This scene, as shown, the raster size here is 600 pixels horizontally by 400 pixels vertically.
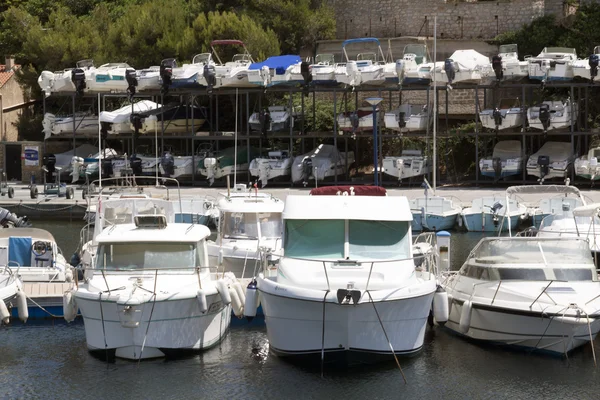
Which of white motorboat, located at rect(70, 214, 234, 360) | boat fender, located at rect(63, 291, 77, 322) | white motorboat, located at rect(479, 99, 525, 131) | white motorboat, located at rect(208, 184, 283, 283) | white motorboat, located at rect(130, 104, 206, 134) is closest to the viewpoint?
white motorboat, located at rect(70, 214, 234, 360)

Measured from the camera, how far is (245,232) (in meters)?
23.0

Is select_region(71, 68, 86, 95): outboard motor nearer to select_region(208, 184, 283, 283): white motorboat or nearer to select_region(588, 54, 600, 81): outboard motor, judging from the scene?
select_region(588, 54, 600, 81): outboard motor

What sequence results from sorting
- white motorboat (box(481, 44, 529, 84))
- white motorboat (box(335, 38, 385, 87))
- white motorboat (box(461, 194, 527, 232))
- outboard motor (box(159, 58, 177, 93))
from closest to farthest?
1. white motorboat (box(461, 194, 527, 232))
2. white motorboat (box(481, 44, 529, 84))
3. white motorboat (box(335, 38, 385, 87))
4. outboard motor (box(159, 58, 177, 93))

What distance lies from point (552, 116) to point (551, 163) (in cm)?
204

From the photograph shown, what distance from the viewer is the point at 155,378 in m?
17.5

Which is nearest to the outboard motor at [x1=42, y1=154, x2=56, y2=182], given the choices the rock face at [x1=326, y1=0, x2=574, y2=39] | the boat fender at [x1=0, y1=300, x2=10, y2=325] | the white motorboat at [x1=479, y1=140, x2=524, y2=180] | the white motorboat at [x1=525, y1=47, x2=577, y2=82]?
the rock face at [x1=326, y1=0, x2=574, y2=39]

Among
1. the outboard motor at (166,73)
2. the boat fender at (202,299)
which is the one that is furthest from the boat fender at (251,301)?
the outboard motor at (166,73)

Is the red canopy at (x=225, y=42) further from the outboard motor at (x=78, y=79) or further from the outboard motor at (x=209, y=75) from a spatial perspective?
the outboard motor at (x=78, y=79)

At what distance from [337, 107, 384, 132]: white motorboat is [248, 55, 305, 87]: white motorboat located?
7.60 feet

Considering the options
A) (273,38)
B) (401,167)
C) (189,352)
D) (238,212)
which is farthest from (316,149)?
(189,352)

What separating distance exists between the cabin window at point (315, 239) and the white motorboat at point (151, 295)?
130cm

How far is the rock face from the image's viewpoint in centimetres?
5525

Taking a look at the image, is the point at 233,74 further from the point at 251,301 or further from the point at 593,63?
the point at 251,301

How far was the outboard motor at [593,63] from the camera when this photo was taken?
142 feet
